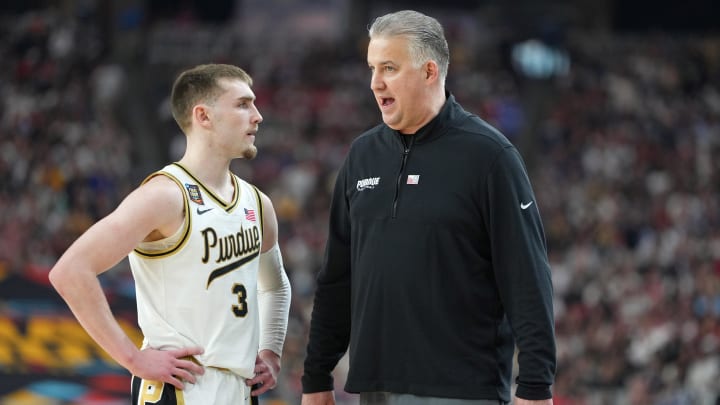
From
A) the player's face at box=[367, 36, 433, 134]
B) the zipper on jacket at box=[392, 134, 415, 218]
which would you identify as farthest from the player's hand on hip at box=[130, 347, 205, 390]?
the player's face at box=[367, 36, 433, 134]

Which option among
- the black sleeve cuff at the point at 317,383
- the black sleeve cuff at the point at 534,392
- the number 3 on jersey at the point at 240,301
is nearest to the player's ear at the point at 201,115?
the number 3 on jersey at the point at 240,301

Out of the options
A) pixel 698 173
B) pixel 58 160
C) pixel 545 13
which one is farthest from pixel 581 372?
pixel 58 160

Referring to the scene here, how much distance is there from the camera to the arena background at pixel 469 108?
45.1 feet

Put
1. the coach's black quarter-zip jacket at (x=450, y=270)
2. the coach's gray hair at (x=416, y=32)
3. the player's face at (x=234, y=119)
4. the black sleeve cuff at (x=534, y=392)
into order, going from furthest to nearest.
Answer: the player's face at (x=234, y=119), the coach's gray hair at (x=416, y=32), the coach's black quarter-zip jacket at (x=450, y=270), the black sleeve cuff at (x=534, y=392)

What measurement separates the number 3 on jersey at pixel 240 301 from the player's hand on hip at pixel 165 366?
0.80 ft

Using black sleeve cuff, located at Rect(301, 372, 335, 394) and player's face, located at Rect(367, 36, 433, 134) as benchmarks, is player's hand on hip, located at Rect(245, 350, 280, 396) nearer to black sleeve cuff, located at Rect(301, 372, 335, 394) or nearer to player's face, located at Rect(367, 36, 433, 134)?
black sleeve cuff, located at Rect(301, 372, 335, 394)

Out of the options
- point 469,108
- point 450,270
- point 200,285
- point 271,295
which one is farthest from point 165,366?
point 469,108

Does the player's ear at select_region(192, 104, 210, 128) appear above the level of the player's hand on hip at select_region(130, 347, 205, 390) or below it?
above

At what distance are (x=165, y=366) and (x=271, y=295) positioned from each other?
83 cm

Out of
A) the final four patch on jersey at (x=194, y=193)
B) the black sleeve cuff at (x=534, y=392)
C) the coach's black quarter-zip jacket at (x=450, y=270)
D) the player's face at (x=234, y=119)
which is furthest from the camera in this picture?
the player's face at (x=234, y=119)

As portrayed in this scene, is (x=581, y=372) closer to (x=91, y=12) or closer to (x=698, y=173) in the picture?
(x=698, y=173)

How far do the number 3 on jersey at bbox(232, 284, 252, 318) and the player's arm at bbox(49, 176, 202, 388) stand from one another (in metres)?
0.24

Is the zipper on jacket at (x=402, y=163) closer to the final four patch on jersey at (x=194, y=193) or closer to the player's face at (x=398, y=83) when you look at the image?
the player's face at (x=398, y=83)

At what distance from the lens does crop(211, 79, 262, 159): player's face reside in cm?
444
